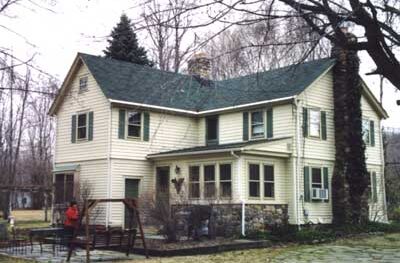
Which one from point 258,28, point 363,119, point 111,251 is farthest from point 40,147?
point 258,28

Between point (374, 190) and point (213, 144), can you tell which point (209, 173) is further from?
point (374, 190)

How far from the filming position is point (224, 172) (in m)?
21.6

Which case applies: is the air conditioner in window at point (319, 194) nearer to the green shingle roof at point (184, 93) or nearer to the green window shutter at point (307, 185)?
the green window shutter at point (307, 185)

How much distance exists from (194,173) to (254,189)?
9.54 feet

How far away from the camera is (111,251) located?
16.2 metres

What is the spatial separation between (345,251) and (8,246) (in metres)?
10.3

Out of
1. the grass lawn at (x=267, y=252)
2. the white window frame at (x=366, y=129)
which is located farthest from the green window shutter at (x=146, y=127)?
the white window frame at (x=366, y=129)

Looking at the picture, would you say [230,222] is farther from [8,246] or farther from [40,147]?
[40,147]

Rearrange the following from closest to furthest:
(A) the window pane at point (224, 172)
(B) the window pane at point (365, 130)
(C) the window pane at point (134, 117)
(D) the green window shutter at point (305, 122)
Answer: (A) the window pane at point (224, 172), (D) the green window shutter at point (305, 122), (C) the window pane at point (134, 117), (B) the window pane at point (365, 130)

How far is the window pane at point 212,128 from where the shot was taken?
84.6ft

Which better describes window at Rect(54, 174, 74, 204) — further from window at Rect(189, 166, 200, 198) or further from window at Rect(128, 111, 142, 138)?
window at Rect(189, 166, 200, 198)

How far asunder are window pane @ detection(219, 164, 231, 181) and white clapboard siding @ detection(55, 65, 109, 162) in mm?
5060

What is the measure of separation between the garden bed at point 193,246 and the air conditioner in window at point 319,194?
5.14 meters

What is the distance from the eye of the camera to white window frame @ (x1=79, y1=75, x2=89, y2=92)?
82.5ft
